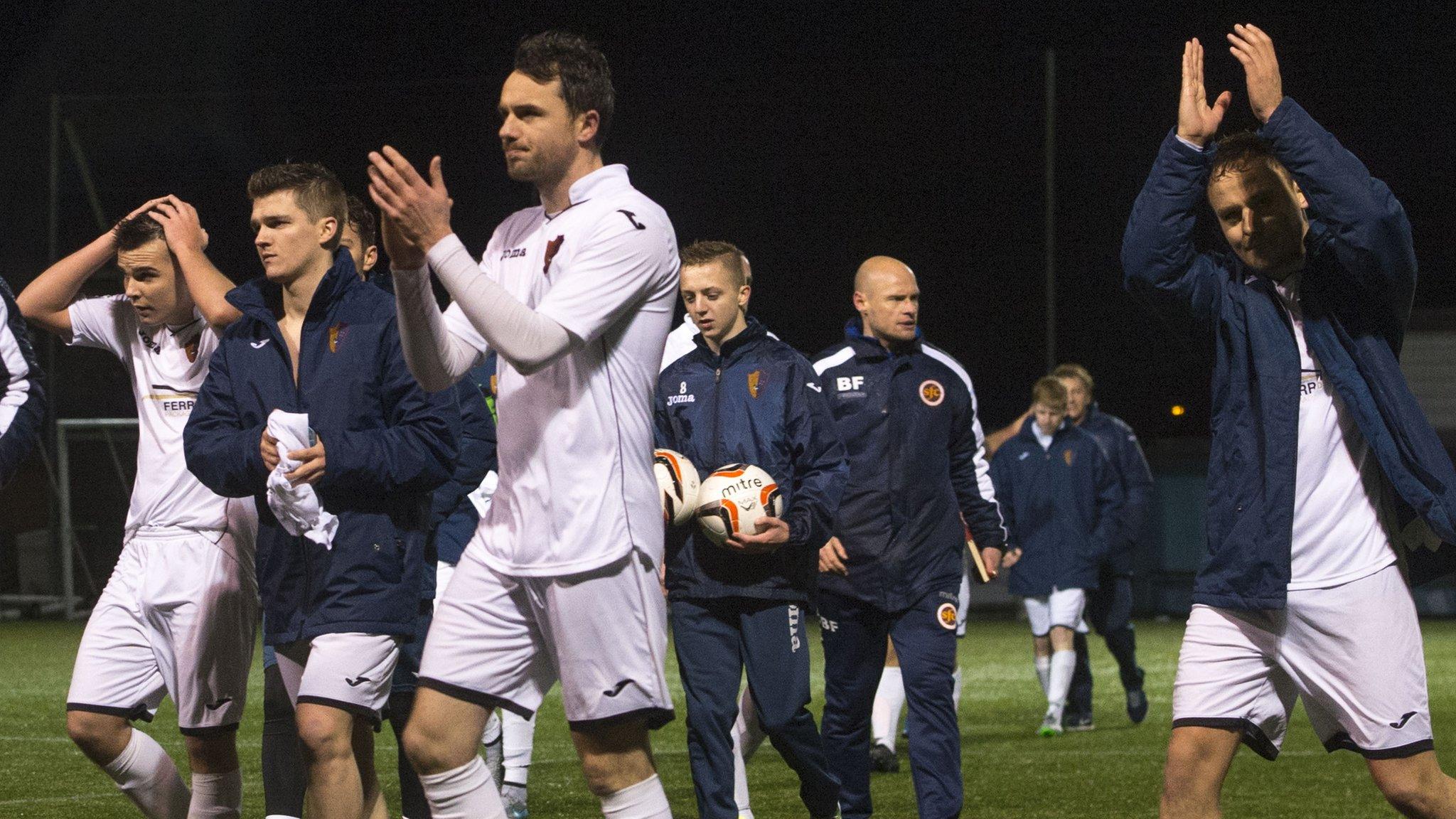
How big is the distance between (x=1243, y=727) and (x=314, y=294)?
2.66m

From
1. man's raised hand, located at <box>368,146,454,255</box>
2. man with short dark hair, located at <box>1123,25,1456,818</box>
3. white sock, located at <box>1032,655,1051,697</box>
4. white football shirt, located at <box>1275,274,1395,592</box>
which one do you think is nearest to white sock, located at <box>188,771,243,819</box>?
man's raised hand, located at <box>368,146,454,255</box>

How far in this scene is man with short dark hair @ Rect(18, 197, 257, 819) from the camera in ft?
17.1

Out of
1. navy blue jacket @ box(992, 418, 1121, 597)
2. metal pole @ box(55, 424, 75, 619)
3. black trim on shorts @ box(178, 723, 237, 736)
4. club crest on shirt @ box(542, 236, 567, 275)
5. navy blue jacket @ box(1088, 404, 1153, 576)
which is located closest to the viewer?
club crest on shirt @ box(542, 236, 567, 275)

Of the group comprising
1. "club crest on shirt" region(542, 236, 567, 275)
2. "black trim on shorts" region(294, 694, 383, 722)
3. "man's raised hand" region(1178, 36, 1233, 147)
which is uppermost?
"man's raised hand" region(1178, 36, 1233, 147)

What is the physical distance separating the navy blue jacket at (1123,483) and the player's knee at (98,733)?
7301 mm

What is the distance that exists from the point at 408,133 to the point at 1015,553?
537 inches

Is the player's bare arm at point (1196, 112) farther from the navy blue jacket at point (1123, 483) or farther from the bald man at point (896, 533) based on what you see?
the navy blue jacket at point (1123, 483)

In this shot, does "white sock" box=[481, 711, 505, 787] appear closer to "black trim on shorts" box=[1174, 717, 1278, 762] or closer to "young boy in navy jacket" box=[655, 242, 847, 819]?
"young boy in navy jacket" box=[655, 242, 847, 819]

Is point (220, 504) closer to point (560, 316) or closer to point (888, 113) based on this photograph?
point (560, 316)

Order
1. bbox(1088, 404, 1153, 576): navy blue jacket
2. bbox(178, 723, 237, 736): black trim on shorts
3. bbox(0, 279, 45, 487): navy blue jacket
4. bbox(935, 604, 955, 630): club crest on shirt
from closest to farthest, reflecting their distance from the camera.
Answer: bbox(178, 723, 237, 736): black trim on shorts < bbox(0, 279, 45, 487): navy blue jacket < bbox(935, 604, 955, 630): club crest on shirt < bbox(1088, 404, 1153, 576): navy blue jacket

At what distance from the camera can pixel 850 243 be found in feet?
82.5

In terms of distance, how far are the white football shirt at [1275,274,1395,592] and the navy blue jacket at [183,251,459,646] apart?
2.22 metres

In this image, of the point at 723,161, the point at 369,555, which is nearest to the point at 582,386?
the point at 369,555

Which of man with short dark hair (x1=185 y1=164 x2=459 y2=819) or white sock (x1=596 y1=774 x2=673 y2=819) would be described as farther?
man with short dark hair (x1=185 y1=164 x2=459 y2=819)
